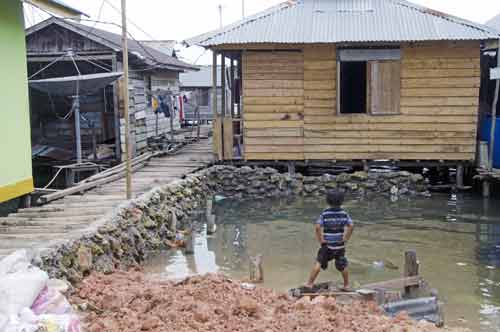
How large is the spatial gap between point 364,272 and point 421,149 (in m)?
7.21

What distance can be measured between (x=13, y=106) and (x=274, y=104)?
8.32 m

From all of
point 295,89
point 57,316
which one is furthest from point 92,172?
point 57,316

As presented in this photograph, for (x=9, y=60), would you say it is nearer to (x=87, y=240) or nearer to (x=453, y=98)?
(x=87, y=240)

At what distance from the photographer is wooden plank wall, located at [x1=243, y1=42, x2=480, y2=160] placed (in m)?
15.4

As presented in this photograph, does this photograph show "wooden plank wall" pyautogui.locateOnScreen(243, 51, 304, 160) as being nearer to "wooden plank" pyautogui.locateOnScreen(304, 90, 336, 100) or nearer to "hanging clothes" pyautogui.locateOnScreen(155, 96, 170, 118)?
"wooden plank" pyautogui.locateOnScreen(304, 90, 336, 100)

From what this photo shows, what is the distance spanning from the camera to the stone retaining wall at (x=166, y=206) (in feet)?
24.6

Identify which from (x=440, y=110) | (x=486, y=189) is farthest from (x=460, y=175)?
(x=440, y=110)

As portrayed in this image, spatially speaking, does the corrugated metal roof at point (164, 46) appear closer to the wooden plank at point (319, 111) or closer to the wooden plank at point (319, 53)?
the wooden plank at point (319, 53)

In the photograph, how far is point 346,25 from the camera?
15.9 meters

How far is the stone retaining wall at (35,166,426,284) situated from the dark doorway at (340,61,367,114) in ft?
10.9

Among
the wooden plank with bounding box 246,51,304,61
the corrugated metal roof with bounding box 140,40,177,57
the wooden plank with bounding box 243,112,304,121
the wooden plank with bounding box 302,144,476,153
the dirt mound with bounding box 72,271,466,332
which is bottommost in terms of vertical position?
the dirt mound with bounding box 72,271,466,332

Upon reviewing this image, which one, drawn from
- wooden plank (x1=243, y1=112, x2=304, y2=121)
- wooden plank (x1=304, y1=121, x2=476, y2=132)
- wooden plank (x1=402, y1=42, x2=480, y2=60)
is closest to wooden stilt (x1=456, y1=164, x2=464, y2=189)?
wooden plank (x1=304, y1=121, x2=476, y2=132)

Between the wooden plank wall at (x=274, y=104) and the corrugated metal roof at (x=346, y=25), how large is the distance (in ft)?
1.99

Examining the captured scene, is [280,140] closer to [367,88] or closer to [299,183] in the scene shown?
[299,183]
